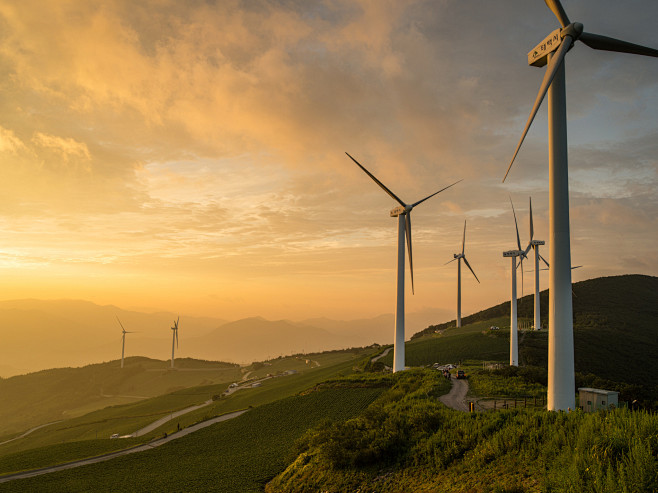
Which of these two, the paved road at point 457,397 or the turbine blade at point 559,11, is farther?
the paved road at point 457,397

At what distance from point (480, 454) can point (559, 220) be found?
1789cm

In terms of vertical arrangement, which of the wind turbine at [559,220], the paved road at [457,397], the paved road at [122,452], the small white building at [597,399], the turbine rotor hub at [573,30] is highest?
the turbine rotor hub at [573,30]

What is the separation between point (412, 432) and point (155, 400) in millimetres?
133089

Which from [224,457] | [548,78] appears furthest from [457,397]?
[548,78]

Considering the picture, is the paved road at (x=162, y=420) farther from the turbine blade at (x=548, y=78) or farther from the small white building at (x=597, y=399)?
the turbine blade at (x=548, y=78)

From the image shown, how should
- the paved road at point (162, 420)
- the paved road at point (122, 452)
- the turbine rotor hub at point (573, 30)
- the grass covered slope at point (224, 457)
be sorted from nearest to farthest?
the turbine rotor hub at point (573, 30) → the grass covered slope at point (224, 457) → the paved road at point (122, 452) → the paved road at point (162, 420)

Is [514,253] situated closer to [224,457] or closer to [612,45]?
A: [612,45]

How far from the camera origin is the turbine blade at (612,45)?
121ft

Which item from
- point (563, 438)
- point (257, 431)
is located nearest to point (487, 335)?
point (257, 431)

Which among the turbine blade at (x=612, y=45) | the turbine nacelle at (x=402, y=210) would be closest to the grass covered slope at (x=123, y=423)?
the turbine nacelle at (x=402, y=210)

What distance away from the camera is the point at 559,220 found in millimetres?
33250

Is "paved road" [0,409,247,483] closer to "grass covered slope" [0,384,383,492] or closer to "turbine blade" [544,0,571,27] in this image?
"grass covered slope" [0,384,383,492]

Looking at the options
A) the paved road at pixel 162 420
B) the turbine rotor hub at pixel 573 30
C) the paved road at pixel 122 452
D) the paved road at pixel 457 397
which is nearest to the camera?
the turbine rotor hub at pixel 573 30

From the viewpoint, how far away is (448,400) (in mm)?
59125
